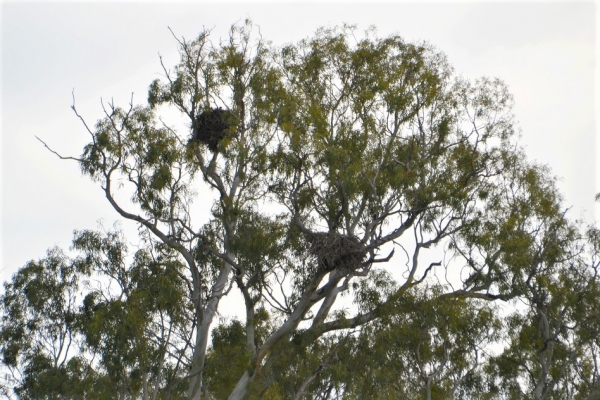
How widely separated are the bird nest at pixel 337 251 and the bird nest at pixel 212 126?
3.46 metres

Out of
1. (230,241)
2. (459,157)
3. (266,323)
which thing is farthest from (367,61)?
(266,323)

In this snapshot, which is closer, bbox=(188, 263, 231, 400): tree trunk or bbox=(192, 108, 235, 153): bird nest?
bbox=(188, 263, 231, 400): tree trunk

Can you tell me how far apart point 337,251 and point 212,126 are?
4180mm

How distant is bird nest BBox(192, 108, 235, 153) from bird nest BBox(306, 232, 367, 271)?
3460mm

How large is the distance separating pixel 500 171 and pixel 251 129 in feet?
17.4

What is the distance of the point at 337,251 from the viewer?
1572 centimetres

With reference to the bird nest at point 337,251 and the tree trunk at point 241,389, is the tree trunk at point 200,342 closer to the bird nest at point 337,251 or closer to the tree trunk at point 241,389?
the tree trunk at point 241,389

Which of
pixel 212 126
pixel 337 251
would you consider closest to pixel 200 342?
pixel 337 251

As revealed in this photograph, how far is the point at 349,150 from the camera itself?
1666 cm

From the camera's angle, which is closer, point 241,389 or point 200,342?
point 241,389

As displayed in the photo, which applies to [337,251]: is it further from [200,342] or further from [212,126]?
[212,126]

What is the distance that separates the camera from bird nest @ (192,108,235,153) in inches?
718

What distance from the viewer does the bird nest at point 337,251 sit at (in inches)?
619

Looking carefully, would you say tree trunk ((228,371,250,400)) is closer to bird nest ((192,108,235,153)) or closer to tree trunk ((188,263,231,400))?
tree trunk ((188,263,231,400))
